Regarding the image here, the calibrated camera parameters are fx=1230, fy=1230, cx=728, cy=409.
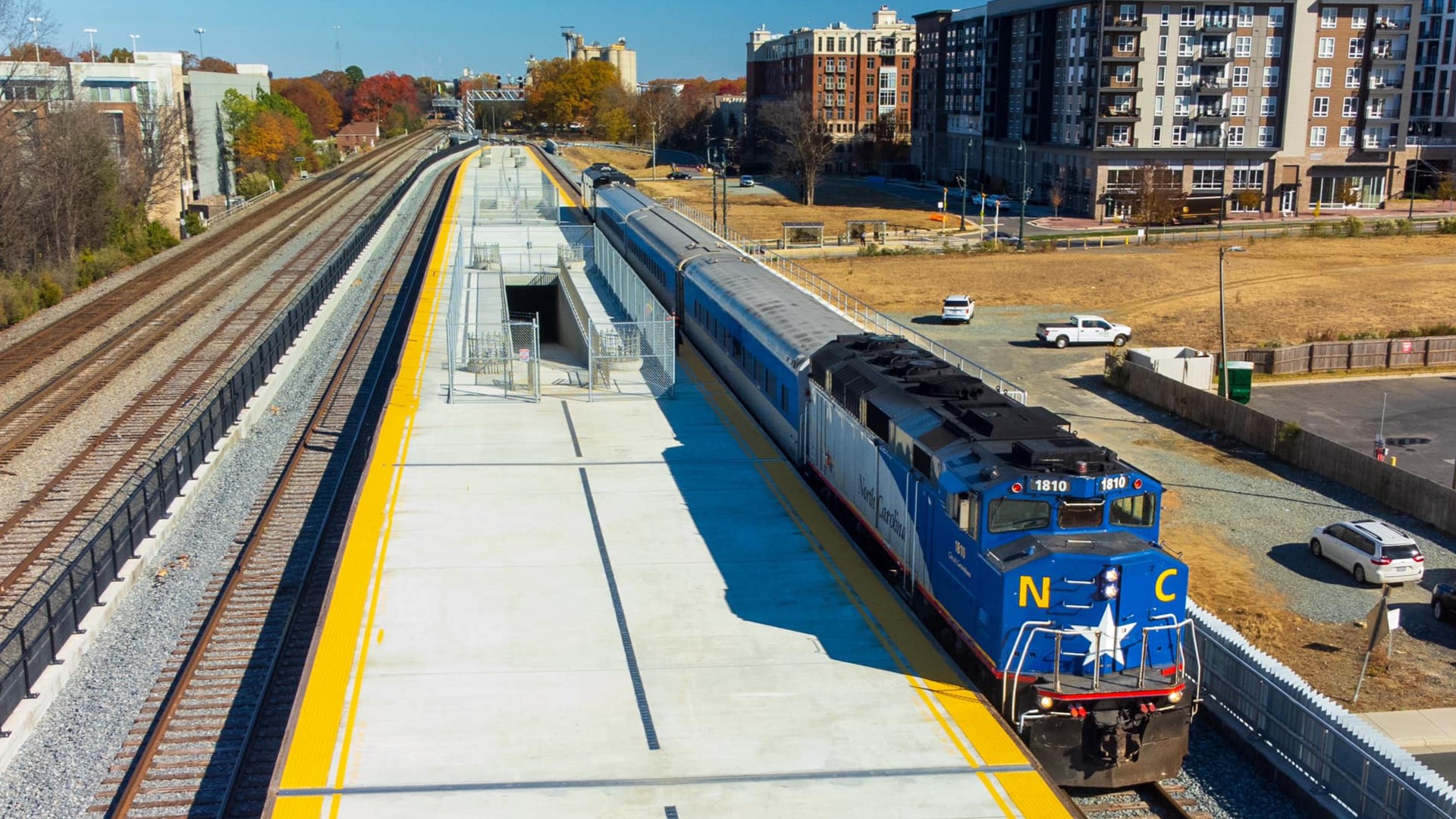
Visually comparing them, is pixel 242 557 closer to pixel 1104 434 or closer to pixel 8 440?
pixel 8 440

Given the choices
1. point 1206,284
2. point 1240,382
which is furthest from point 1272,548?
point 1206,284

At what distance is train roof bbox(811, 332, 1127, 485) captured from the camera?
53.8 ft

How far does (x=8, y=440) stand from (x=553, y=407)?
14.1 meters

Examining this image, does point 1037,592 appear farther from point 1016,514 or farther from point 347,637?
point 347,637

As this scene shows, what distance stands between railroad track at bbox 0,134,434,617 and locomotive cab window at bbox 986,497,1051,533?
1628 cm

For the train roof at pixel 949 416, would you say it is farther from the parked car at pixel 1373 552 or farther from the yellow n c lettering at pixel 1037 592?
the parked car at pixel 1373 552

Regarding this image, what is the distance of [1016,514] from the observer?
16.0 metres

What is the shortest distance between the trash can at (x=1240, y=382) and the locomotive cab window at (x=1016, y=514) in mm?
27399

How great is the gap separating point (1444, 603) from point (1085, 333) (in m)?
29.4

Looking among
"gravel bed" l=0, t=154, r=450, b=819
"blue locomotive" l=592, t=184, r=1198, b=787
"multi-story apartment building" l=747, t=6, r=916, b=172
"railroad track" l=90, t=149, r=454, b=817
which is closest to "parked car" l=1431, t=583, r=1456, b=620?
"blue locomotive" l=592, t=184, r=1198, b=787

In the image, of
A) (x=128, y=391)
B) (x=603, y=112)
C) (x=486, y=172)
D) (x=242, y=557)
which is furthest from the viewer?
(x=603, y=112)

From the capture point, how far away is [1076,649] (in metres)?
15.8

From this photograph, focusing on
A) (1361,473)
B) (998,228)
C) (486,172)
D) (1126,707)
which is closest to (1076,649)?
(1126,707)

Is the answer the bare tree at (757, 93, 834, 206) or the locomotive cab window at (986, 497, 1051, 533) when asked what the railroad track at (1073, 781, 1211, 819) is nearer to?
the locomotive cab window at (986, 497, 1051, 533)
